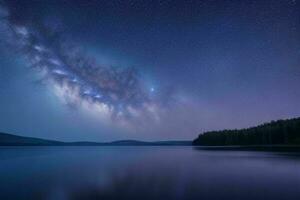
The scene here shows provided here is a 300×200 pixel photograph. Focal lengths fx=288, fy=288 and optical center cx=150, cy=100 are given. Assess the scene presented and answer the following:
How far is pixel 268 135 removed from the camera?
5281 inches

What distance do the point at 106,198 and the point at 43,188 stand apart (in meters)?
7.63

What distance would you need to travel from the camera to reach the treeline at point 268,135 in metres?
121

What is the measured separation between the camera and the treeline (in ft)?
396

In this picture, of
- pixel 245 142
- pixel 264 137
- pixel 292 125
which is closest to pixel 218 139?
pixel 245 142

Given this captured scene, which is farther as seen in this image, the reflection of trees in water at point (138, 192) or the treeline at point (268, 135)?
the treeline at point (268, 135)

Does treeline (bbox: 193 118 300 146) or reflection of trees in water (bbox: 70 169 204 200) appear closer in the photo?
A: reflection of trees in water (bbox: 70 169 204 200)

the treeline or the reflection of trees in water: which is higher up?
the treeline

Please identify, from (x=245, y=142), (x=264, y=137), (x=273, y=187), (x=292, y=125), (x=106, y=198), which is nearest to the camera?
(x=106, y=198)

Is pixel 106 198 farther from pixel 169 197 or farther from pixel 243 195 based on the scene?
pixel 243 195

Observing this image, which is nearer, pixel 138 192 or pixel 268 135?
pixel 138 192

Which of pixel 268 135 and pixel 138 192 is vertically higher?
pixel 268 135

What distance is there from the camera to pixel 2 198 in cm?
1822

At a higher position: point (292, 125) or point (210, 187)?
point (292, 125)

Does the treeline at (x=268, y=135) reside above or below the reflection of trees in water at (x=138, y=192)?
above
